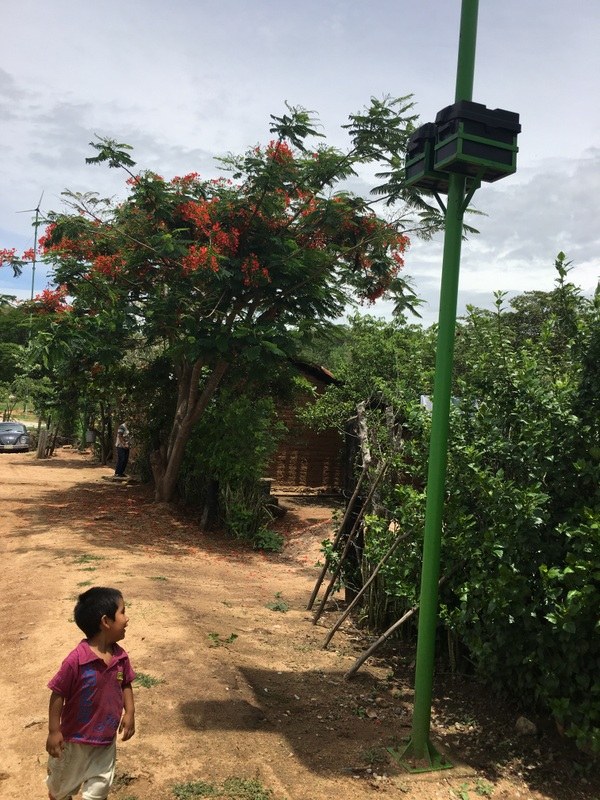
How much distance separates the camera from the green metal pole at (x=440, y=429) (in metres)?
3.89

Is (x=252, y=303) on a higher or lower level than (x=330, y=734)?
higher

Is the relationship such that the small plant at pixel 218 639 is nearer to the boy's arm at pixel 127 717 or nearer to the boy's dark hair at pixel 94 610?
the boy's arm at pixel 127 717

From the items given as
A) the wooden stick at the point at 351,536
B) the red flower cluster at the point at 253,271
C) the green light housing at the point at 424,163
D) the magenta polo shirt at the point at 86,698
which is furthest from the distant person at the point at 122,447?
the magenta polo shirt at the point at 86,698

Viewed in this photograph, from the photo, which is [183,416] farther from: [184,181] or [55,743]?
[55,743]

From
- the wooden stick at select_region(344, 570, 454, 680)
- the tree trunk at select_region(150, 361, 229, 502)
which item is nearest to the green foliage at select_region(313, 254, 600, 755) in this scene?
the wooden stick at select_region(344, 570, 454, 680)

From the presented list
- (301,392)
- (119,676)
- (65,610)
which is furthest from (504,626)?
(301,392)

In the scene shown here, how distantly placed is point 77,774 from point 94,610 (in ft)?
2.32

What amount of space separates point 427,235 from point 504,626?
8.34 m

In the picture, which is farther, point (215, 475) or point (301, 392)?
point (301, 392)

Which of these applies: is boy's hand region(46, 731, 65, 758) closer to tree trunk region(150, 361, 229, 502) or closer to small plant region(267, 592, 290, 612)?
small plant region(267, 592, 290, 612)

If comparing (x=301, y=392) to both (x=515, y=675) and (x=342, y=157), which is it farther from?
(x=515, y=675)

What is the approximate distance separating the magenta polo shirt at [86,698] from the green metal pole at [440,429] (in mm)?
1833

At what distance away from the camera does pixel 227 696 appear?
4.57 metres

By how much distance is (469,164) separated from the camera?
3.83 metres
